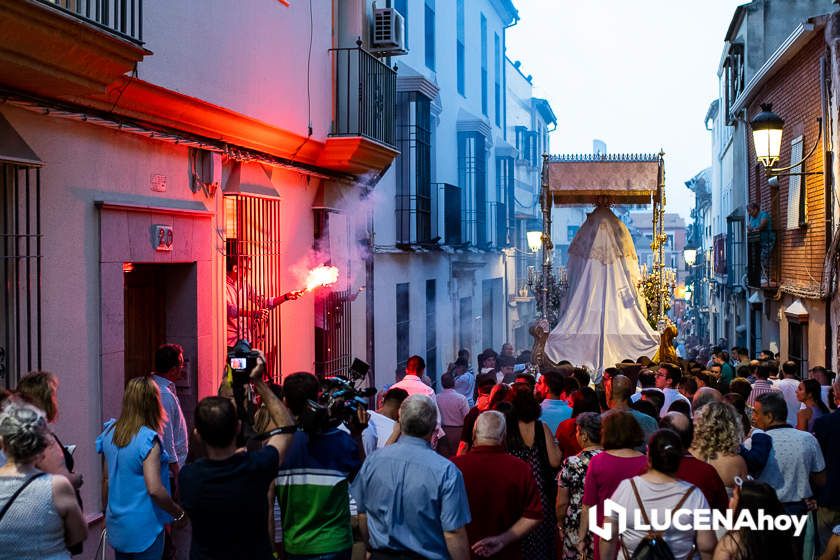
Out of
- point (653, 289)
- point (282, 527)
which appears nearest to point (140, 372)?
point (282, 527)

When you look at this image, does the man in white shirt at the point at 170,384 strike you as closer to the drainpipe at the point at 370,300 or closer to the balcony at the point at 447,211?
the drainpipe at the point at 370,300

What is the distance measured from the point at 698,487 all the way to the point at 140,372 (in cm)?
581

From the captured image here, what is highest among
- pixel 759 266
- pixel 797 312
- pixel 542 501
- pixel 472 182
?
pixel 472 182

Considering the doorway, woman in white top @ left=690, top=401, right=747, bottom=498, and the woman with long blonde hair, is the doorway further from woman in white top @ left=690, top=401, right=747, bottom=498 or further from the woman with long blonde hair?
woman in white top @ left=690, top=401, right=747, bottom=498

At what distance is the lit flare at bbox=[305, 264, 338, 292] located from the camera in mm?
11555

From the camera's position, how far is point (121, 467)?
5.32 metres

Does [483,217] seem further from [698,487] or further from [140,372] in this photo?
[698,487]

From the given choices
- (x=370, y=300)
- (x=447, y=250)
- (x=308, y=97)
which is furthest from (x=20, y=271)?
(x=447, y=250)

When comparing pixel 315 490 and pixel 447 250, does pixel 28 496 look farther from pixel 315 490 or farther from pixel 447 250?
pixel 447 250

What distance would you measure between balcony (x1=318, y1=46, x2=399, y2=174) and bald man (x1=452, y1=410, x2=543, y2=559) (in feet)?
Result: 25.2

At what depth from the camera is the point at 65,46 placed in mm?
6105

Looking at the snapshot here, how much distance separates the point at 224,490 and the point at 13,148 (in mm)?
3167

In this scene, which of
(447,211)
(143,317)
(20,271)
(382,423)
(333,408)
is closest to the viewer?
(333,408)

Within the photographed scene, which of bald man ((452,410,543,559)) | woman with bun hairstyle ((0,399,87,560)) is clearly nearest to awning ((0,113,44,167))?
woman with bun hairstyle ((0,399,87,560))
